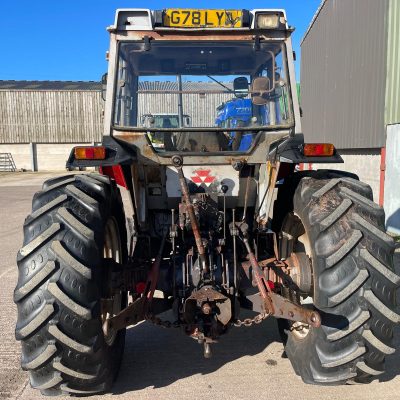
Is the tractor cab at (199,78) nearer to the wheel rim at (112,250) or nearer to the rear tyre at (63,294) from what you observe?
the wheel rim at (112,250)

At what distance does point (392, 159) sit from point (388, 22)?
9.37ft

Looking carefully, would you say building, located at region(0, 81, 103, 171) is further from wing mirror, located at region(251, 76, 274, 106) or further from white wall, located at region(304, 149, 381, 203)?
wing mirror, located at region(251, 76, 274, 106)

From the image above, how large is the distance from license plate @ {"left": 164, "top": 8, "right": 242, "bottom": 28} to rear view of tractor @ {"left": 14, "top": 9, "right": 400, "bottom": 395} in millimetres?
11

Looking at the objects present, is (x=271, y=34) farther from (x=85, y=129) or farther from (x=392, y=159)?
(x=85, y=129)

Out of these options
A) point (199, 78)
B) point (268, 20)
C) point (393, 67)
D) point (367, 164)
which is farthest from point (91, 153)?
point (367, 164)

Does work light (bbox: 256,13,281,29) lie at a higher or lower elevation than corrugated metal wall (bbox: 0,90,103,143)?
lower

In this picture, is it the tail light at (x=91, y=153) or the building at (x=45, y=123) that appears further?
the building at (x=45, y=123)

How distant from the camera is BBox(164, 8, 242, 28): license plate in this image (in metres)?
3.49

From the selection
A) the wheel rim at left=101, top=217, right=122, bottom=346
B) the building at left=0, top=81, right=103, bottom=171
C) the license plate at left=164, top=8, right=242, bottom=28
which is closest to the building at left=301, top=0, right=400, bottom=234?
the license plate at left=164, top=8, right=242, bottom=28

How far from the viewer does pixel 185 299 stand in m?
3.11

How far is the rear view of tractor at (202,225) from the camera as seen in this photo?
2.64 metres

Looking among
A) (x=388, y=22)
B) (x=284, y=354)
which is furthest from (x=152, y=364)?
(x=388, y=22)

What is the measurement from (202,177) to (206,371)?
60.1 inches

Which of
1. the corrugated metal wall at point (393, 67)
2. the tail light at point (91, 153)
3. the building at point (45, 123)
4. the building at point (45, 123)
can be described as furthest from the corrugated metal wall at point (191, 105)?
the building at point (45, 123)
